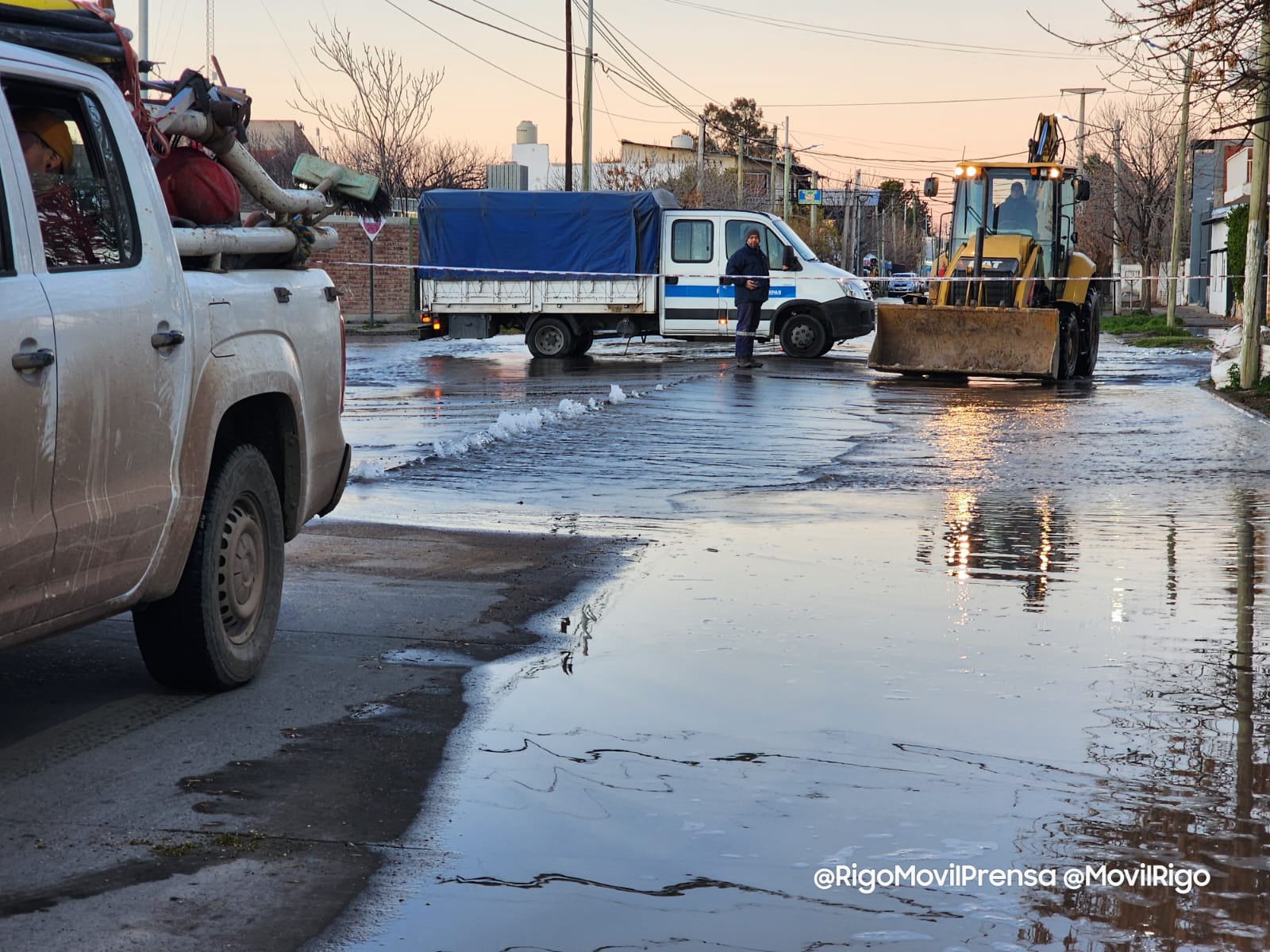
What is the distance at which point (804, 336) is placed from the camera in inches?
1100

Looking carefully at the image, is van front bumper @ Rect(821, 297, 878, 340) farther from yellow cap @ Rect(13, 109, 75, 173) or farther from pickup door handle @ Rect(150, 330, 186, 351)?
yellow cap @ Rect(13, 109, 75, 173)

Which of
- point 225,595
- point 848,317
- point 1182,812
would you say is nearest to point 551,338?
point 848,317

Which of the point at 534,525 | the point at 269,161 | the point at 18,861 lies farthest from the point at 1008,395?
the point at 269,161

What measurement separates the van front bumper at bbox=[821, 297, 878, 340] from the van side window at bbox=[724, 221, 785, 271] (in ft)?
3.69

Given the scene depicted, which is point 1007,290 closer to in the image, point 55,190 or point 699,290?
point 699,290

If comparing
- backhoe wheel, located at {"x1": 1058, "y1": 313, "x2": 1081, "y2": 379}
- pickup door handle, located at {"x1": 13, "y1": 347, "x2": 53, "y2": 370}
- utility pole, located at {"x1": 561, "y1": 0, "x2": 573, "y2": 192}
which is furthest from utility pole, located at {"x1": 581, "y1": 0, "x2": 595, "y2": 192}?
pickup door handle, located at {"x1": 13, "y1": 347, "x2": 53, "y2": 370}

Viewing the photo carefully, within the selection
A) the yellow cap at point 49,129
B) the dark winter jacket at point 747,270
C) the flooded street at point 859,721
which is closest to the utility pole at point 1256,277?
the flooded street at point 859,721

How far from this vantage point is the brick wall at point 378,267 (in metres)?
43.7

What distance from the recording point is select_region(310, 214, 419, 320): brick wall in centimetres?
4371

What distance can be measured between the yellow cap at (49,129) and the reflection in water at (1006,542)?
175 inches

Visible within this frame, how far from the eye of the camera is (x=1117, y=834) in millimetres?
4258

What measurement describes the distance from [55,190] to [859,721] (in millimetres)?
3003

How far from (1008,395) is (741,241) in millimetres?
8963

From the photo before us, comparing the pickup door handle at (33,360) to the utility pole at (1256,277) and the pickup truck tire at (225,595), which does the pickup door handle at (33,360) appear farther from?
the utility pole at (1256,277)
